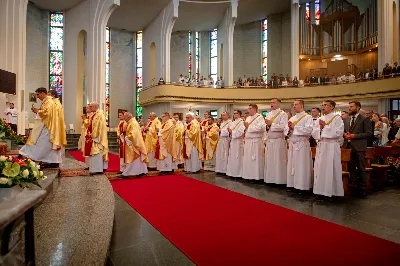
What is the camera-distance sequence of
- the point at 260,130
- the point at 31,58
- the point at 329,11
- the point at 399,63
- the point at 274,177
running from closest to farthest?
1. the point at 274,177
2. the point at 260,130
3. the point at 399,63
4. the point at 31,58
5. the point at 329,11

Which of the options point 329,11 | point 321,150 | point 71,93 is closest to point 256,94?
point 329,11

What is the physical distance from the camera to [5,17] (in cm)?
1272

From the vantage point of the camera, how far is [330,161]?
5.51m


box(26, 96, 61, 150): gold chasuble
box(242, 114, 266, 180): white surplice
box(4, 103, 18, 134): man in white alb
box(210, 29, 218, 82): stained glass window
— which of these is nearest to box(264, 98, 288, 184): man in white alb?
box(242, 114, 266, 180): white surplice

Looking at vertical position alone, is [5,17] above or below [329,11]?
below

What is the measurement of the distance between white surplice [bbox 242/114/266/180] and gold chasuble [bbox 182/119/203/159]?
215cm

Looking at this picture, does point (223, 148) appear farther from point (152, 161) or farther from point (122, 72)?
point (122, 72)

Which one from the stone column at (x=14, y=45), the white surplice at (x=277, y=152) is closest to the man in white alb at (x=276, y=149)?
the white surplice at (x=277, y=152)

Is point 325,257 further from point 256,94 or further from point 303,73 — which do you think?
point 303,73

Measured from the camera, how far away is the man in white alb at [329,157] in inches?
217

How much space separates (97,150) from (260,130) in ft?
13.8

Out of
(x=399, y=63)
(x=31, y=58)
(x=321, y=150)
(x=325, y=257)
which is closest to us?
(x=325, y=257)

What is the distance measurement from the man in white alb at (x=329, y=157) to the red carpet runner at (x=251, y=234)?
1.34m

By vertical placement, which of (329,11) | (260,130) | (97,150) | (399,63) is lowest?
(97,150)
